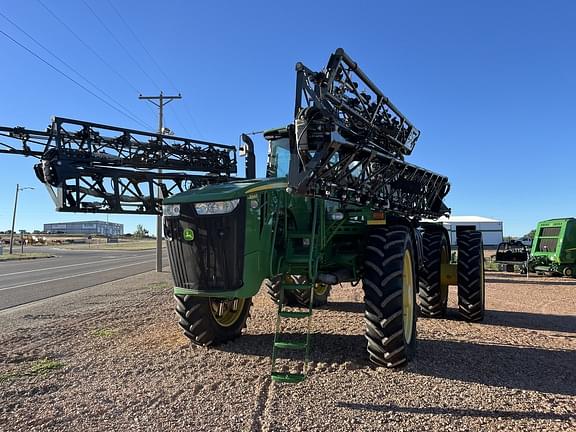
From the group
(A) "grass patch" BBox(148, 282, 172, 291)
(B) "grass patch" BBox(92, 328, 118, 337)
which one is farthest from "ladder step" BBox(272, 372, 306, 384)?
(A) "grass patch" BBox(148, 282, 172, 291)

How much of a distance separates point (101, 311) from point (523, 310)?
9.03 meters

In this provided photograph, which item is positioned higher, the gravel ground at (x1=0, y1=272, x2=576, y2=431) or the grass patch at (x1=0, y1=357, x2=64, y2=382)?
the gravel ground at (x1=0, y1=272, x2=576, y2=431)

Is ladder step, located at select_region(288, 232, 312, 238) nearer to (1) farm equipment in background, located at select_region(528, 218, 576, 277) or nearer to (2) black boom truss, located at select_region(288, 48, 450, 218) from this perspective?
(2) black boom truss, located at select_region(288, 48, 450, 218)

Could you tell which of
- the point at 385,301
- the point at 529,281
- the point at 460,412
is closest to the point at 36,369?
the point at 385,301

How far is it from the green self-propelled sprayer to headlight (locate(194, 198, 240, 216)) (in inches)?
0.5

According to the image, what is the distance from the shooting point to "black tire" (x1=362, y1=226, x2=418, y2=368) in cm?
539

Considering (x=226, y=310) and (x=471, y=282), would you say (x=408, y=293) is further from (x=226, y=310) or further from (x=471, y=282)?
(x=471, y=282)

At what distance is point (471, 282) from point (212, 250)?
17.4ft

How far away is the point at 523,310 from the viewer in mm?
10336

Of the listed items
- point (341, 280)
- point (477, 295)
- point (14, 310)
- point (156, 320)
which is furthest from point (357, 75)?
point (14, 310)

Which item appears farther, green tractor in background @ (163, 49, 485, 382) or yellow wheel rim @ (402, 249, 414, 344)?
yellow wheel rim @ (402, 249, 414, 344)

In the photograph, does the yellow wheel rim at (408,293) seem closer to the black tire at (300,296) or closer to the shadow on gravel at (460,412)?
the shadow on gravel at (460,412)

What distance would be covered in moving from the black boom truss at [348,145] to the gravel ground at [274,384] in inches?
80.0

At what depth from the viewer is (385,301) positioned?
5.44 metres
